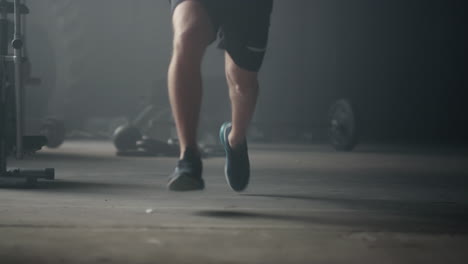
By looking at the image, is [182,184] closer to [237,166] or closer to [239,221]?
[239,221]

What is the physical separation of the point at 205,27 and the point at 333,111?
11.8ft

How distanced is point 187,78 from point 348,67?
5.50 metres

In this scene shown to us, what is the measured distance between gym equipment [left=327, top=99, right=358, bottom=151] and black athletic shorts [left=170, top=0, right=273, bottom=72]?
302 cm

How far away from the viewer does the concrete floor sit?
1133 mm

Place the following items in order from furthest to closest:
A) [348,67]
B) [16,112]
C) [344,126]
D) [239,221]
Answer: [348,67]
[344,126]
[16,112]
[239,221]

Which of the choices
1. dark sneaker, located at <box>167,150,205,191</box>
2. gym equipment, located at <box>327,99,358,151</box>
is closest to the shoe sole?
dark sneaker, located at <box>167,150,205,191</box>

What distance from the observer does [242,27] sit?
2.01 meters

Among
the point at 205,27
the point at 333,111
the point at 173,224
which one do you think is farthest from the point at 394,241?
the point at 333,111

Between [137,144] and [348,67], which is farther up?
[137,144]

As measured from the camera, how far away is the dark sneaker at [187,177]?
1.71m

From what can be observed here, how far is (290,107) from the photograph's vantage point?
7340 millimetres

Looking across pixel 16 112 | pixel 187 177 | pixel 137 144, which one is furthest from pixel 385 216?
pixel 137 144

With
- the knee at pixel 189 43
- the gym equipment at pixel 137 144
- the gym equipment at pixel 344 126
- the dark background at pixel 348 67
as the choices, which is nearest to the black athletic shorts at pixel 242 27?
the knee at pixel 189 43

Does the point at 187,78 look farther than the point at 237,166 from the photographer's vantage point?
No
